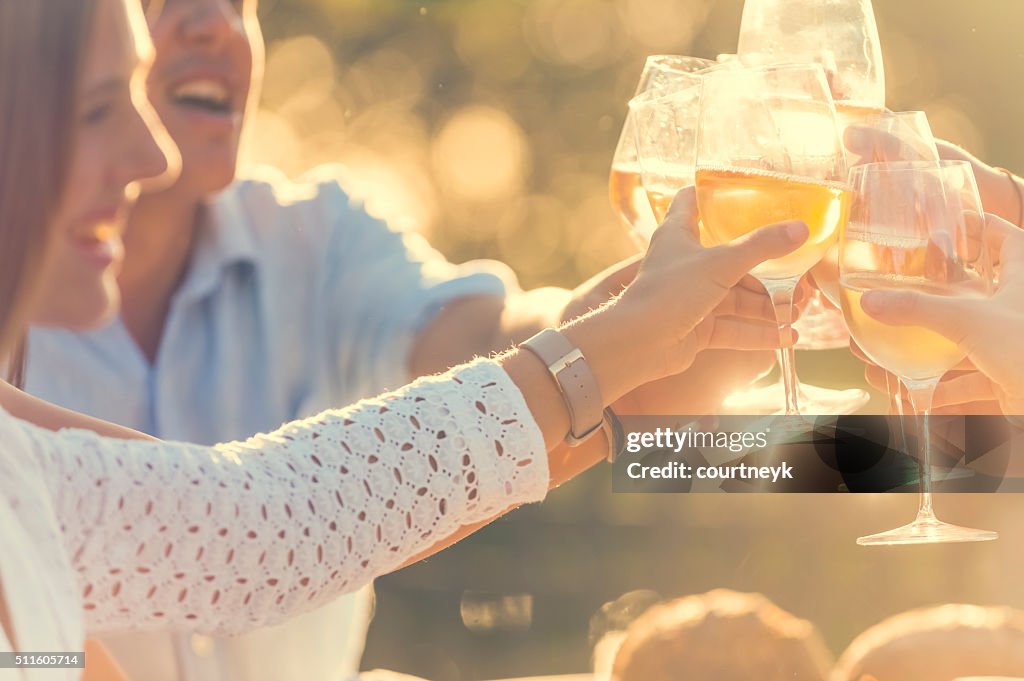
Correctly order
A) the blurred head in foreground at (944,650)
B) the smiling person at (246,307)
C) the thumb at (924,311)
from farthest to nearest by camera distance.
Answer: the smiling person at (246,307) → the blurred head in foreground at (944,650) → the thumb at (924,311)

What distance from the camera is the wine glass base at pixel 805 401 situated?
151 cm

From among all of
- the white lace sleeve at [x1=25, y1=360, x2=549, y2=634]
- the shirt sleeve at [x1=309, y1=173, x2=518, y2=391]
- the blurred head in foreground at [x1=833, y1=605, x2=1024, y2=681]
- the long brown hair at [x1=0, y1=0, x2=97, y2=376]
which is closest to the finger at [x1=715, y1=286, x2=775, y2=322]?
the white lace sleeve at [x1=25, y1=360, x2=549, y2=634]

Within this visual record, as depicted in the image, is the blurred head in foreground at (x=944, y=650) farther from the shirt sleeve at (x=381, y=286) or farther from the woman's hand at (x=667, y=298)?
the shirt sleeve at (x=381, y=286)

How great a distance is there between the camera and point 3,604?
115 cm

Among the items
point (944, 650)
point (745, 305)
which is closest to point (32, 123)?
point (745, 305)

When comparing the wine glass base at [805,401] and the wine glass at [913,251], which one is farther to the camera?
the wine glass base at [805,401]

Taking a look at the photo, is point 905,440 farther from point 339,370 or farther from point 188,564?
point 339,370

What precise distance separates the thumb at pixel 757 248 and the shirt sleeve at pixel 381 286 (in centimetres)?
124

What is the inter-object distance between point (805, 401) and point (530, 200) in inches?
270

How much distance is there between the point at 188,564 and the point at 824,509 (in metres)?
7.05

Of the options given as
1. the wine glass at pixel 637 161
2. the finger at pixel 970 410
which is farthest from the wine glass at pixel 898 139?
the finger at pixel 970 410

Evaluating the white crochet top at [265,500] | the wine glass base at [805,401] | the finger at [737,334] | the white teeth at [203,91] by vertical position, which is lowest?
the white crochet top at [265,500]

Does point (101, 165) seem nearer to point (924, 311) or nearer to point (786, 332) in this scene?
point (786, 332)

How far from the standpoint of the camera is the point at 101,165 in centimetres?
162
